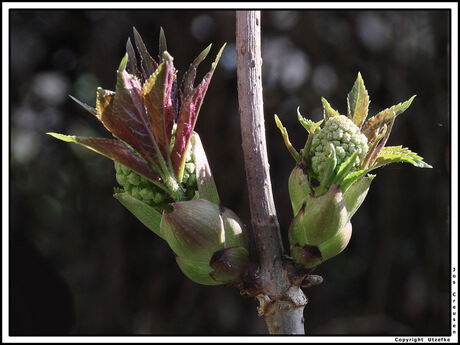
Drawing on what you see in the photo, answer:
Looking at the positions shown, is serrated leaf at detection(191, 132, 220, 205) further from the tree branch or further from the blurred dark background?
the blurred dark background

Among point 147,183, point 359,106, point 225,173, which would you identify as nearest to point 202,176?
point 147,183

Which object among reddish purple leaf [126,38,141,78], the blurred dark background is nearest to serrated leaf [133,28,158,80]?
reddish purple leaf [126,38,141,78]

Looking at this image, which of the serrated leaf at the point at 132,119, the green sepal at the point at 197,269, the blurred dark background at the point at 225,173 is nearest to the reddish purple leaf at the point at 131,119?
the serrated leaf at the point at 132,119

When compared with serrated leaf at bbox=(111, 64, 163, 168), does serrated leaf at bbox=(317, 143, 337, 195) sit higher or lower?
lower

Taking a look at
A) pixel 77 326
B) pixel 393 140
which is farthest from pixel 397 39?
pixel 77 326

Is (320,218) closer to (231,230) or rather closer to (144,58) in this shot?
(231,230)

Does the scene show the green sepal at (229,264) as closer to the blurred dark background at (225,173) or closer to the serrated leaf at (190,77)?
the serrated leaf at (190,77)
